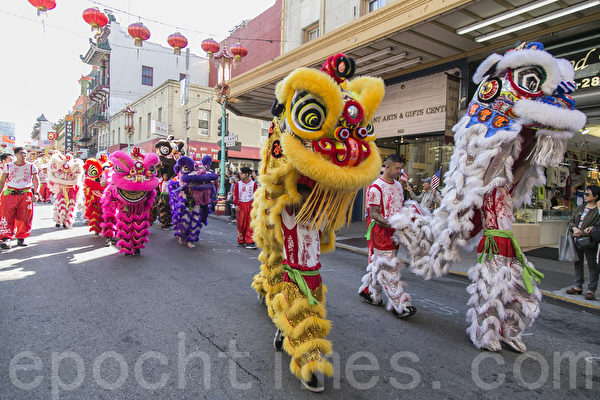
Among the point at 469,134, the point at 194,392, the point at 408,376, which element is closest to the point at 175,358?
the point at 194,392

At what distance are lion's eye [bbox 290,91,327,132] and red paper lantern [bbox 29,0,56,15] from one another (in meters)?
9.06

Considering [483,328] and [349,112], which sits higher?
[349,112]

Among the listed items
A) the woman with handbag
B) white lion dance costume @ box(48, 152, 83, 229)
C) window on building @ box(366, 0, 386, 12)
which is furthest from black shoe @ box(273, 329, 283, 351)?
window on building @ box(366, 0, 386, 12)

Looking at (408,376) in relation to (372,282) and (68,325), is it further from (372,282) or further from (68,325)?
(68,325)

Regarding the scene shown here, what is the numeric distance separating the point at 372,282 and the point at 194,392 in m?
2.49

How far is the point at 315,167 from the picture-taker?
7.28 feet

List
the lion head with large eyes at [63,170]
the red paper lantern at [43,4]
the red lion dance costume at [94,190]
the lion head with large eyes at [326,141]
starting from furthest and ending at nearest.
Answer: the lion head with large eyes at [63,170] → the red lion dance costume at [94,190] → the red paper lantern at [43,4] → the lion head with large eyes at [326,141]

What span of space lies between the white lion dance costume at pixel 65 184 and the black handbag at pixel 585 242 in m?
11.1

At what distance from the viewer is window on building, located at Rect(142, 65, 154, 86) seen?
3070 centimetres

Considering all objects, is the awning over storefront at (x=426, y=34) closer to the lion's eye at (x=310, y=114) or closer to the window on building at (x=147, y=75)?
the lion's eye at (x=310, y=114)

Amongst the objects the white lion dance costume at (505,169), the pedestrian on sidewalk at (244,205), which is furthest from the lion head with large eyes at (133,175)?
the white lion dance costume at (505,169)

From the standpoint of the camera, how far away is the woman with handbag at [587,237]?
4855 millimetres

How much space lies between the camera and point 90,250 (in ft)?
22.2

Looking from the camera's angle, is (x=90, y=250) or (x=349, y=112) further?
(x=90, y=250)
